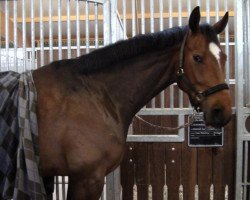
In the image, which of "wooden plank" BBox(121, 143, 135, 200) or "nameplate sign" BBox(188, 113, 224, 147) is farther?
"wooden plank" BBox(121, 143, 135, 200)

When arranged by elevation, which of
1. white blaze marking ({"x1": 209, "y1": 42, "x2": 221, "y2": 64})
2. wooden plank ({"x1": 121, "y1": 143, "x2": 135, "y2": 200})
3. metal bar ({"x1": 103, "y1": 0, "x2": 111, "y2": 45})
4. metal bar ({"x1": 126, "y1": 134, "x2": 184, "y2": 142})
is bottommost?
wooden plank ({"x1": 121, "y1": 143, "x2": 135, "y2": 200})

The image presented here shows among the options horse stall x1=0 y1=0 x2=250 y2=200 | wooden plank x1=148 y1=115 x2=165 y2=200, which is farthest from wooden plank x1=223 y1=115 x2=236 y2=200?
wooden plank x1=148 y1=115 x2=165 y2=200

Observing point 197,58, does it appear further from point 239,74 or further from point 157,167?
point 157,167

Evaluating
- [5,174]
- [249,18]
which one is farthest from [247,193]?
[5,174]

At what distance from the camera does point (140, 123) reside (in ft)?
8.35

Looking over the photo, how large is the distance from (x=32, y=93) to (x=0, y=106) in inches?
6.4

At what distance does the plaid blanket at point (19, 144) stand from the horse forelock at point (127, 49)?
0.32 m

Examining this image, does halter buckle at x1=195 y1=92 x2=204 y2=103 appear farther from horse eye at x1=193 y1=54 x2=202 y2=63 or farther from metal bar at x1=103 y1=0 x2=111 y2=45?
metal bar at x1=103 y1=0 x2=111 y2=45

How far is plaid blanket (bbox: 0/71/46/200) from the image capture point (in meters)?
1.54

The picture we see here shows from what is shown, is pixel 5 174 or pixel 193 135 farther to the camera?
pixel 193 135

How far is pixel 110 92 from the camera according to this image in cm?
175

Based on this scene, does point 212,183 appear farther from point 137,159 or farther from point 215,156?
point 137,159

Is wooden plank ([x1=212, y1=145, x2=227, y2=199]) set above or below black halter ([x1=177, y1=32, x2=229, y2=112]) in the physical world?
below

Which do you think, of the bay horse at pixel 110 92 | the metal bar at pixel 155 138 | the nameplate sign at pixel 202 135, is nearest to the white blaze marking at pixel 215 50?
the bay horse at pixel 110 92
